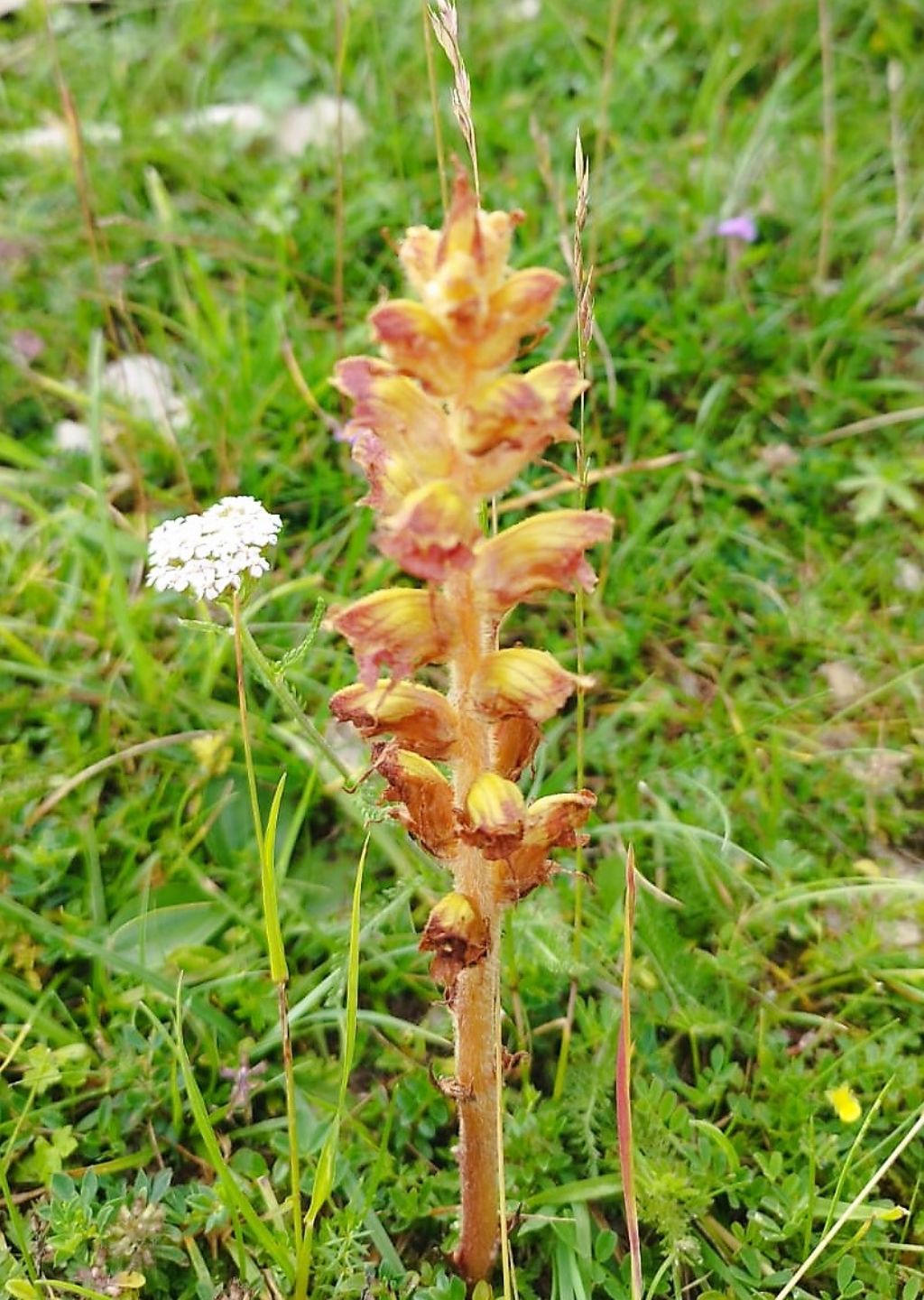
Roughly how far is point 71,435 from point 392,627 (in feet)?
8.03

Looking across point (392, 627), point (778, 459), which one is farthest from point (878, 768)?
point (392, 627)

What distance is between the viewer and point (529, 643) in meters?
3.30

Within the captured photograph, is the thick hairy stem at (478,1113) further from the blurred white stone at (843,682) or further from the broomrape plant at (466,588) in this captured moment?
the blurred white stone at (843,682)

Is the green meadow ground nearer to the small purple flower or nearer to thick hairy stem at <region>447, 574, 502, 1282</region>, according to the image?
the small purple flower

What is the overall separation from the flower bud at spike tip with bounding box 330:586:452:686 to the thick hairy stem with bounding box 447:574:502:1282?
0.12 ft

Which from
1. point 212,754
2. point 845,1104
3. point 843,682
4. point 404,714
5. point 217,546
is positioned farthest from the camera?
point 843,682

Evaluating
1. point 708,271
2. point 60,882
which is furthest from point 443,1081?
point 708,271

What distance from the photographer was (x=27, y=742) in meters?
3.02

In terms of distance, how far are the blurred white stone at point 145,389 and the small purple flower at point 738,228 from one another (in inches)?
70.3

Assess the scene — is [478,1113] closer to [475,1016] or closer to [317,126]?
[475,1016]

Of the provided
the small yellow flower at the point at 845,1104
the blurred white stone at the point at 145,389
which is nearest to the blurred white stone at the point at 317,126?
the blurred white stone at the point at 145,389

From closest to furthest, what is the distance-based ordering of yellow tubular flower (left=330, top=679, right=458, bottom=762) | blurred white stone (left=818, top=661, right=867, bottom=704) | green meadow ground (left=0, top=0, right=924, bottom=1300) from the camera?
yellow tubular flower (left=330, top=679, right=458, bottom=762), green meadow ground (left=0, top=0, right=924, bottom=1300), blurred white stone (left=818, top=661, right=867, bottom=704)

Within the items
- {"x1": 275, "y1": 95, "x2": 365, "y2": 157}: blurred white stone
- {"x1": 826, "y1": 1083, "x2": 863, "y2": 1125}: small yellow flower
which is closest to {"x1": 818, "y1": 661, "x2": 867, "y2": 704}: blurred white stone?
{"x1": 826, "y1": 1083, "x2": 863, "y2": 1125}: small yellow flower

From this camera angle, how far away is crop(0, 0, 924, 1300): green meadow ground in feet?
7.74
